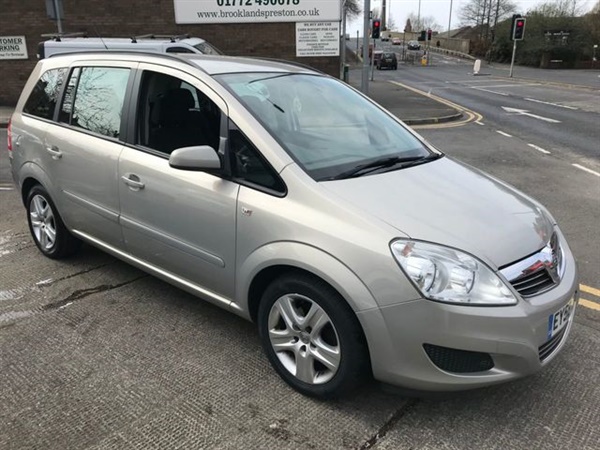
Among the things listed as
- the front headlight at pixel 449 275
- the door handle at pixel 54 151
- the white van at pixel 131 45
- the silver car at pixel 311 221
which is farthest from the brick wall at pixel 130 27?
the front headlight at pixel 449 275

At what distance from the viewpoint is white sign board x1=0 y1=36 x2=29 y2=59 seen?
15.0 m

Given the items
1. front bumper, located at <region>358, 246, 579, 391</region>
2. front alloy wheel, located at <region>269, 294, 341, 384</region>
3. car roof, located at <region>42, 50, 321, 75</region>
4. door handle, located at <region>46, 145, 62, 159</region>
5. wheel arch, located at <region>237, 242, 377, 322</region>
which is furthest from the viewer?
door handle, located at <region>46, 145, 62, 159</region>

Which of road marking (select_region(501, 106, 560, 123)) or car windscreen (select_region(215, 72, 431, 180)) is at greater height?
car windscreen (select_region(215, 72, 431, 180))

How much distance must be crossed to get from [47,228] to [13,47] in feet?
43.4

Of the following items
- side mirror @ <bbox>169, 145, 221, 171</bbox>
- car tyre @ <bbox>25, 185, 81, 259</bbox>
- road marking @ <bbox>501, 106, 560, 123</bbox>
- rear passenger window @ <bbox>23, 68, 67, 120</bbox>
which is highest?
rear passenger window @ <bbox>23, 68, 67, 120</bbox>

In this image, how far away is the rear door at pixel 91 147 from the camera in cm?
363

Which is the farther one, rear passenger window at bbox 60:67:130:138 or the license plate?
rear passenger window at bbox 60:67:130:138

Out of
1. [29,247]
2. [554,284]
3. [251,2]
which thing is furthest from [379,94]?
[554,284]

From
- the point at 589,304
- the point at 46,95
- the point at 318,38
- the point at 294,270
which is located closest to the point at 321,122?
the point at 294,270

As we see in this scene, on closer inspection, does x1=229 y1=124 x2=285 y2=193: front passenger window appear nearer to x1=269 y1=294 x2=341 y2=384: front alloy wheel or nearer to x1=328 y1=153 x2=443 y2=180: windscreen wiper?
x1=328 y1=153 x2=443 y2=180: windscreen wiper

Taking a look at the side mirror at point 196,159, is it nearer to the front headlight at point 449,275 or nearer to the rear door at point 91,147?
the rear door at point 91,147

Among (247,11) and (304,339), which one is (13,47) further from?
(304,339)

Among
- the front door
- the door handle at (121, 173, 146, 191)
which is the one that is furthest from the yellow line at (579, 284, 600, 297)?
the door handle at (121, 173, 146, 191)

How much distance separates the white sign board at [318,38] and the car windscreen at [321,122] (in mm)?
11872
